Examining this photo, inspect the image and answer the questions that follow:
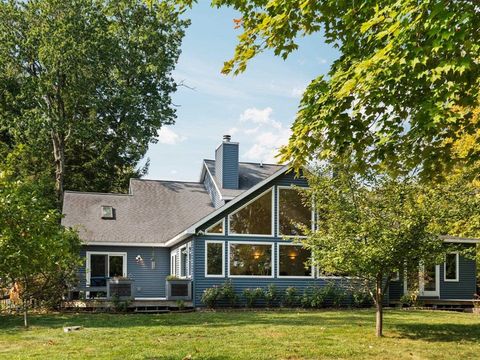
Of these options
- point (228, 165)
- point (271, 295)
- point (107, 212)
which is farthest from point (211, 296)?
point (107, 212)

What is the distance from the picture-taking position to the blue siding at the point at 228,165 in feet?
82.1

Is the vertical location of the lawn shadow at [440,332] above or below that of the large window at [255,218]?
below

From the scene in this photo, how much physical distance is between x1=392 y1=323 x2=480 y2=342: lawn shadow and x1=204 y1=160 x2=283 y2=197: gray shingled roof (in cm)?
1198

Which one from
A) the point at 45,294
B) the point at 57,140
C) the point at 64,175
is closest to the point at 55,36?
the point at 57,140

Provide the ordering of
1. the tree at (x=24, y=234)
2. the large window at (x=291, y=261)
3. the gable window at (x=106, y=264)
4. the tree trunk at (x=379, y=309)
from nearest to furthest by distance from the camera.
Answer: the tree at (x=24, y=234) < the tree trunk at (x=379, y=309) < the large window at (x=291, y=261) < the gable window at (x=106, y=264)

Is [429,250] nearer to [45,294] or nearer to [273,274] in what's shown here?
[273,274]

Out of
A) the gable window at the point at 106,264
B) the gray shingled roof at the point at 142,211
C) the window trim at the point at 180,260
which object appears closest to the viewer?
the window trim at the point at 180,260

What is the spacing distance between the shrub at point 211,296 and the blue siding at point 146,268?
5.25m

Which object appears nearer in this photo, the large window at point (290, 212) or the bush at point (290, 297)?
the bush at point (290, 297)

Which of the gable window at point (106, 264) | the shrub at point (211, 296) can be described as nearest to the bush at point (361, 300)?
the shrub at point (211, 296)

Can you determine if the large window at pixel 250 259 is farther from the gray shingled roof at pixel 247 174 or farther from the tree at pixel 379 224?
the tree at pixel 379 224

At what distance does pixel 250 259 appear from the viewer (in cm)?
2059

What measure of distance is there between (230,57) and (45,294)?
44.3ft

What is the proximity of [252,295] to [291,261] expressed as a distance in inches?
87.9
